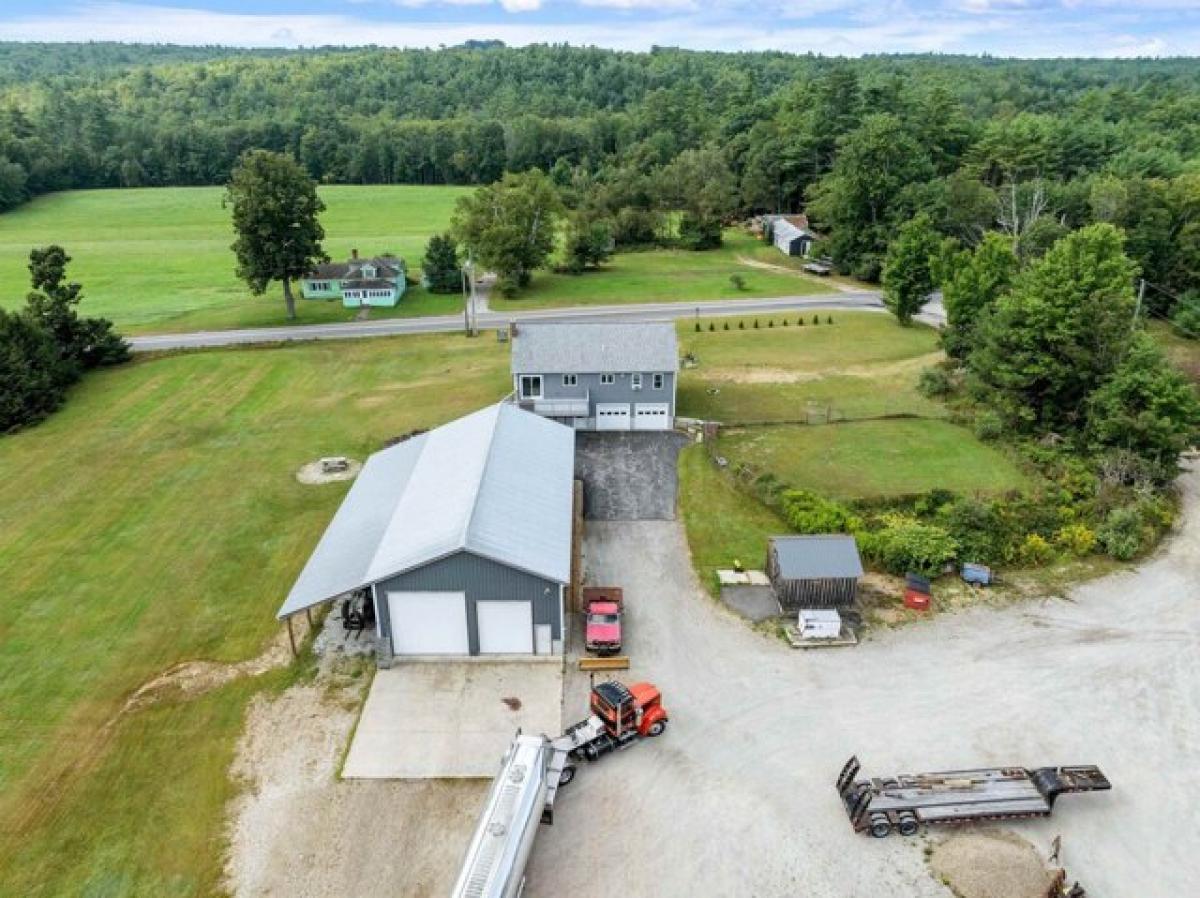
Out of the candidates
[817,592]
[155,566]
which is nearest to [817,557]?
[817,592]

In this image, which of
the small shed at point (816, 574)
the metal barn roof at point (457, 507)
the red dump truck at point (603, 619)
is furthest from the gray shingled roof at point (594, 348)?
Answer: the red dump truck at point (603, 619)

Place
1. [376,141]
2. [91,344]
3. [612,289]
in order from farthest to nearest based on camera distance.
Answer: [376,141], [612,289], [91,344]

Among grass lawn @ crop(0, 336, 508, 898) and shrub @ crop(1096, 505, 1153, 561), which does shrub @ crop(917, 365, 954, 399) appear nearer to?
shrub @ crop(1096, 505, 1153, 561)

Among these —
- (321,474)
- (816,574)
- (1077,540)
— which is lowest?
(321,474)

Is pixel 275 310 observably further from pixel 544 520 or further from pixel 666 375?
pixel 544 520

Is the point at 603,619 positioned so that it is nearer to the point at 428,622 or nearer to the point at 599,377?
the point at 428,622

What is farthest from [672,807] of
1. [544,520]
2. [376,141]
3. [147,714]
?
[376,141]
